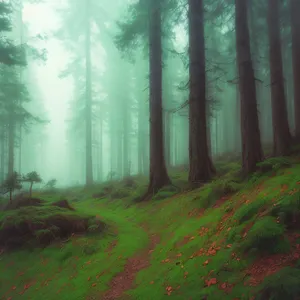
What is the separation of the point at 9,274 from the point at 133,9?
44.1 feet

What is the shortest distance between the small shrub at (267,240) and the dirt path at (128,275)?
228cm

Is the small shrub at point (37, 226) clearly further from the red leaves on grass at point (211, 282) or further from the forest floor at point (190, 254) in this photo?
the red leaves on grass at point (211, 282)

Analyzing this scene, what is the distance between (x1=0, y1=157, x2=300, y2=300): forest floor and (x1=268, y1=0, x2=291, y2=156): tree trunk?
3.22 meters

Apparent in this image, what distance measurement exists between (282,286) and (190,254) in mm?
2366

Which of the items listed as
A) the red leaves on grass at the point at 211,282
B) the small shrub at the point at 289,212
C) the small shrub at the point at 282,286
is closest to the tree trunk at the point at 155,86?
the small shrub at the point at 289,212

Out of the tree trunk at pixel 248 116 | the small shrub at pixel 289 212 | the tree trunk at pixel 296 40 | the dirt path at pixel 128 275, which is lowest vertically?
the dirt path at pixel 128 275

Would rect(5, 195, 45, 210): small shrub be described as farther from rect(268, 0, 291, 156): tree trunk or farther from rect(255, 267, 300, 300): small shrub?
rect(268, 0, 291, 156): tree trunk

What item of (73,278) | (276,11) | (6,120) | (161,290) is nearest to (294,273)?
(161,290)

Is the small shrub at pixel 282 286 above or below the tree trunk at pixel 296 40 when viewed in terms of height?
below

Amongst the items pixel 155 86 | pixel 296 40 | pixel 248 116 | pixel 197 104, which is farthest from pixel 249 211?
pixel 296 40

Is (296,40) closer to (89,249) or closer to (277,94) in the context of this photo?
(277,94)

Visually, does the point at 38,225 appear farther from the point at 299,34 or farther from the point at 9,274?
the point at 299,34

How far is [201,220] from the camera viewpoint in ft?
21.2

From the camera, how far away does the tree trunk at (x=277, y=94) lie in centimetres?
1020
